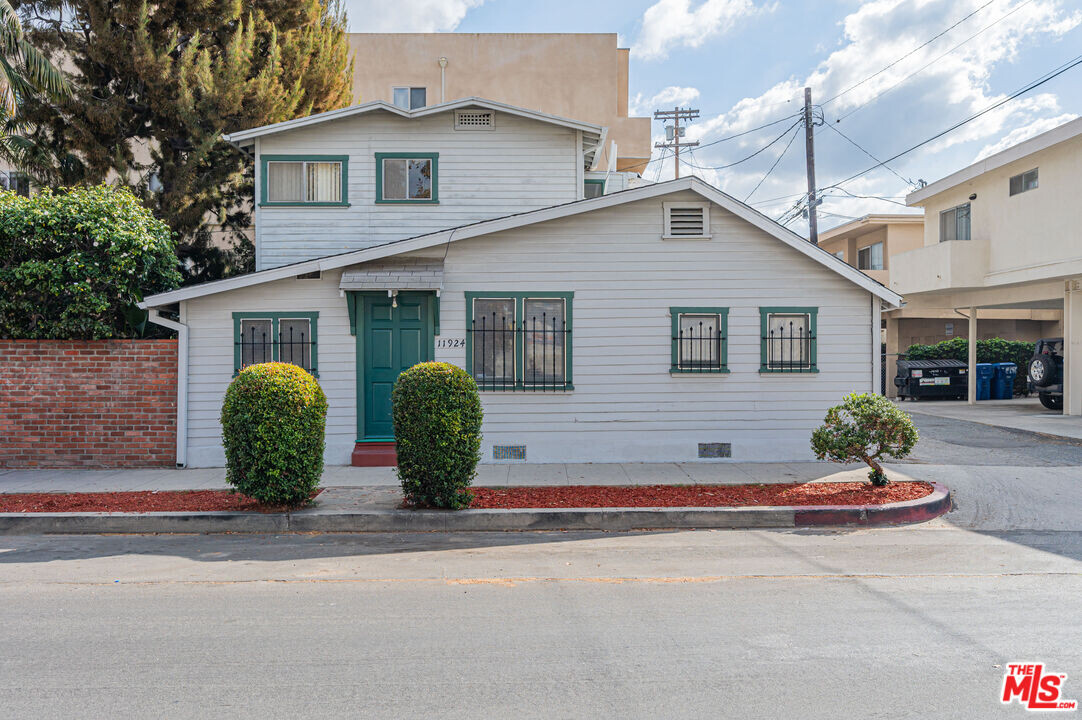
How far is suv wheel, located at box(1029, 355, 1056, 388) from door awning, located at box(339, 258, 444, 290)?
1746cm

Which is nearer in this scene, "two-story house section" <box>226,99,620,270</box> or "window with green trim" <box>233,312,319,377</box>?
"window with green trim" <box>233,312,319,377</box>

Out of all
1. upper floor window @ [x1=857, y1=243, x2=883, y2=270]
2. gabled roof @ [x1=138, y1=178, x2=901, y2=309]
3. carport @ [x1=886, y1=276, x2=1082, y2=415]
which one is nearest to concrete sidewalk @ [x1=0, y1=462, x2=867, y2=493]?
gabled roof @ [x1=138, y1=178, x2=901, y2=309]

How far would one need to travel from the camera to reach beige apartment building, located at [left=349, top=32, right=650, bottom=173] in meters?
24.1

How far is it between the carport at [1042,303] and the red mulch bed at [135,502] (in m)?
18.5

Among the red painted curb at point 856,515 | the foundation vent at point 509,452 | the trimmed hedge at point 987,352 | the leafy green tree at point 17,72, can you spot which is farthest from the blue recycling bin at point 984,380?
the leafy green tree at point 17,72

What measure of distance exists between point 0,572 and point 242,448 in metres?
2.45

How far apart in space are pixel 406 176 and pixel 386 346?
402 centimetres

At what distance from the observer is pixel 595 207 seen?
11.4 metres

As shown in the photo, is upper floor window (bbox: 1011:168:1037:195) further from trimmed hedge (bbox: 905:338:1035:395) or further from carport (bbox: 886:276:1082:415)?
trimmed hedge (bbox: 905:338:1035:395)

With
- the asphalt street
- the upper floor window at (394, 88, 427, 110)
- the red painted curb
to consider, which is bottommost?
the asphalt street

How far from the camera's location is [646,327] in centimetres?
1172

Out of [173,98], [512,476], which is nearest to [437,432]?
[512,476]

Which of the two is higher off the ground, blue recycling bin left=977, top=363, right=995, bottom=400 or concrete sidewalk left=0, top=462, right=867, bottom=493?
blue recycling bin left=977, top=363, right=995, bottom=400

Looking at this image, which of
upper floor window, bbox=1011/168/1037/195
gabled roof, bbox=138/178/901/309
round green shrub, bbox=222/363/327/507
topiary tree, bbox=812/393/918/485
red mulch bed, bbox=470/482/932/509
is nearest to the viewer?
round green shrub, bbox=222/363/327/507
